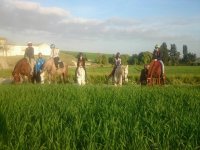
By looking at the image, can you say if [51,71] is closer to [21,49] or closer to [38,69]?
[38,69]

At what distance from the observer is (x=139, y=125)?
575 cm

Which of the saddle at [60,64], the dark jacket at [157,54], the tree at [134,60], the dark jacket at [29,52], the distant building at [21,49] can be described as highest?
the distant building at [21,49]

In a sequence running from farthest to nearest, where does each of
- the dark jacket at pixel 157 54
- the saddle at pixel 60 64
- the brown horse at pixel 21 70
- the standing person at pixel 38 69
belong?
the saddle at pixel 60 64
the standing person at pixel 38 69
the brown horse at pixel 21 70
the dark jacket at pixel 157 54

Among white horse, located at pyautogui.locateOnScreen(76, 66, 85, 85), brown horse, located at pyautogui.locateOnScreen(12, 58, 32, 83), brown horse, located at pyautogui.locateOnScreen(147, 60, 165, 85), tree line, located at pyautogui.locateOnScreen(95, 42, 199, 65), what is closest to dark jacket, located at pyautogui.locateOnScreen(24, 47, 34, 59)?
brown horse, located at pyautogui.locateOnScreen(12, 58, 32, 83)

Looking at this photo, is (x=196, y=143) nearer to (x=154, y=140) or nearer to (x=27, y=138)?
(x=154, y=140)

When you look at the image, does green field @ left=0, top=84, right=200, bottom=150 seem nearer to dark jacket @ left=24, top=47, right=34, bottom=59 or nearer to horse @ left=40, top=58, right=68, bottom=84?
horse @ left=40, top=58, right=68, bottom=84

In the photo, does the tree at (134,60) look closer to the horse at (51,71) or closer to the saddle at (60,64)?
the horse at (51,71)

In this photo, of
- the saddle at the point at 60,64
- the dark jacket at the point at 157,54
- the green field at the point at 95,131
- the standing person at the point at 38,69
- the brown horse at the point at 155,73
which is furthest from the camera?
the saddle at the point at 60,64

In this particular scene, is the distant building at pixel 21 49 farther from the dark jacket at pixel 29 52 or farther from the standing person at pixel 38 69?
the standing person at pixel 38 69

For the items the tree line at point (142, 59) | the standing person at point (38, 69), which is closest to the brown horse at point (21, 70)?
the standing person at point (38, 69)

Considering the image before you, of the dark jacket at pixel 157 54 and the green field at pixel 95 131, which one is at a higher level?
the dark jacket at pixel 157 54

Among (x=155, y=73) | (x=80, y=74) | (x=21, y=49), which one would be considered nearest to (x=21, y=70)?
(x=80, y=74)

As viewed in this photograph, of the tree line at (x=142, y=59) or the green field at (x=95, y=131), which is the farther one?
the tree line at (x=142, y=59)

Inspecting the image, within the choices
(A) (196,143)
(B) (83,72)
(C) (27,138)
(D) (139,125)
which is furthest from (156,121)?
(B) (83,72)
